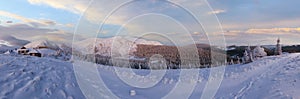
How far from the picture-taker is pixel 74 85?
14203 millimetres

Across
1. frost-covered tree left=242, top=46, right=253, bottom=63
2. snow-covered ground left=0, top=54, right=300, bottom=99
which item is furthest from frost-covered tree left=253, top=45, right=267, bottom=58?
snow-covered ground left=0, top=54, right=300, bottom=99

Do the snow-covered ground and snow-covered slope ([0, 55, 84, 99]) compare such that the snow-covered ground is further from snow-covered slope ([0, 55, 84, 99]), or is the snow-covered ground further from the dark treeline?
the dark treeline

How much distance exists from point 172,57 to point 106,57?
11.7 m

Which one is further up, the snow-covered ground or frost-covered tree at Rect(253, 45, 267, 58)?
frost-covered tree at Rect(253, 45, 267, 58)

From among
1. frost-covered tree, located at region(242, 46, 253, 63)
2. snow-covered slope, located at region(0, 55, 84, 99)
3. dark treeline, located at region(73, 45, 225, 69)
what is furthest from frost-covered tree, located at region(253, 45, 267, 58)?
snow-covered slope, located at region(0, 55, 84, 99)

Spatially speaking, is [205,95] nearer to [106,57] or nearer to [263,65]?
[263,65]

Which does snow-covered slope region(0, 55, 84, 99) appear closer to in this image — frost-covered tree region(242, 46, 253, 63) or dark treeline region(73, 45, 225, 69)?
dark treeline region(73, 45, 225, 69)

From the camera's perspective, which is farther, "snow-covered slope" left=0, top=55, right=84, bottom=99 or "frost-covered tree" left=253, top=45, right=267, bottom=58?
"frost-covered tree" left=253, top=45, right=267, bottom=58

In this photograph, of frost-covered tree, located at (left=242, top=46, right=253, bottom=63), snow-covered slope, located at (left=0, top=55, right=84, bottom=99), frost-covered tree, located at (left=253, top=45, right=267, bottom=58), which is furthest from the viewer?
frost-covered tree, located at (left=253, top=45, right=267, bottom=58)

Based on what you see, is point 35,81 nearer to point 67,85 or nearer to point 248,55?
point 67,85

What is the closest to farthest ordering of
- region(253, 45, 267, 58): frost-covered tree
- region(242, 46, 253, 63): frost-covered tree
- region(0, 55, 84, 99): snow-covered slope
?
region(0, 55, 84, 99): snow-covered slope
region(242, 46, 253, 63): frost-covered tree
region(253, 45, 267, 58): frost-covered tree

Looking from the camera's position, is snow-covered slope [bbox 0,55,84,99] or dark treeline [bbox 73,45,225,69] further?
dark treeline [bbox 73,45,225,69]

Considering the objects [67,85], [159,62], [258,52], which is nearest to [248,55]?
[258,52]

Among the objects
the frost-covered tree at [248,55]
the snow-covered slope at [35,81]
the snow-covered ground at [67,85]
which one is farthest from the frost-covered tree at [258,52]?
the snow-covered slope at [35,81]
